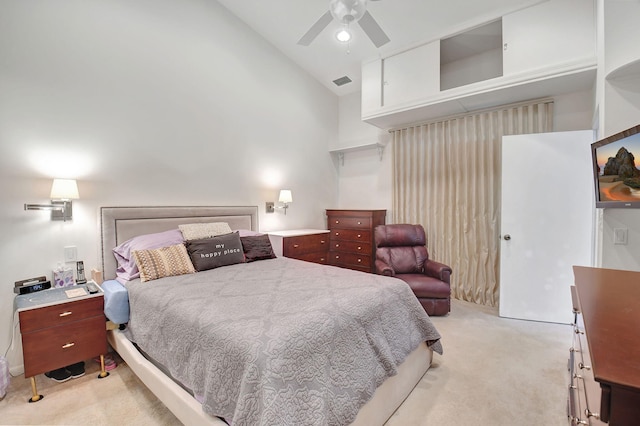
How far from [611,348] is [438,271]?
109 inches

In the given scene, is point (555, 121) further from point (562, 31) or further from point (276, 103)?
point (276, 103)

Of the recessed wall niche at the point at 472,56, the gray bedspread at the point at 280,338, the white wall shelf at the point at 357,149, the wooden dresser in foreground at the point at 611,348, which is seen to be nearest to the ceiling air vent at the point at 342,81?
the white wall shelf at the point at 357,149

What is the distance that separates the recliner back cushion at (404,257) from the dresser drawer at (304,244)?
95cm

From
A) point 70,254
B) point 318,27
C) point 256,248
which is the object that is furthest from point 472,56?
point 70,254

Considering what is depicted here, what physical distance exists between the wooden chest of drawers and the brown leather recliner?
38cm

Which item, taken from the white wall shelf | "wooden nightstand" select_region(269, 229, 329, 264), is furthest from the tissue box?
the white wall shelf

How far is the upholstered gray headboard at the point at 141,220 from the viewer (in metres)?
2.72

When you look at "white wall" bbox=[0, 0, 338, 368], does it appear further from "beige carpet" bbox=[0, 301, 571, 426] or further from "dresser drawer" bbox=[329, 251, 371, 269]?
"dresser drawer" bbox=[329, 251, 371, 269]

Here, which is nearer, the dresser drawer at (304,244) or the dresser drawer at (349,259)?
the dresser drawer at (304,244)

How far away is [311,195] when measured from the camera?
5.02m

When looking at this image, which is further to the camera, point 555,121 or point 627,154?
point 555,121

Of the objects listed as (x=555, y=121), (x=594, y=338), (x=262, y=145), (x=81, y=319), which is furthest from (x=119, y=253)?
A: (x=555, y=121)

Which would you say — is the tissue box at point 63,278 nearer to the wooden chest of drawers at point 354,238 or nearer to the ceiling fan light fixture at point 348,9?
the ceiling fan light fixture at point 348,9

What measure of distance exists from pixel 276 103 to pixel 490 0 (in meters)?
2.90
